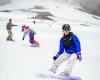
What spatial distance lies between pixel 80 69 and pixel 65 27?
3.53 m

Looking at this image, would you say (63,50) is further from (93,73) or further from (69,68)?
(93,73)

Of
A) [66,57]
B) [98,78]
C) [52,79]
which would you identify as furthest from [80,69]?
[52,79]

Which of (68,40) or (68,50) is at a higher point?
(68,40)

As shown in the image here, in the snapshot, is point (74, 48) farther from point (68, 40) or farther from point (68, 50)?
point (68, 40)

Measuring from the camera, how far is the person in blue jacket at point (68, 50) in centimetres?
903

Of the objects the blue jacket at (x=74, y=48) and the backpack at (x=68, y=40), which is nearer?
the blue jacket at (x=74, y=48)

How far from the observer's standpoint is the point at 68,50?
30.6ft

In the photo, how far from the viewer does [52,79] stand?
27.4 feet

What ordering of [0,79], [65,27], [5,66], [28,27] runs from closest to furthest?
[0,79] < [65,27] < [5,66] < [28,27]

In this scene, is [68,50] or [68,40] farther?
[68,50]

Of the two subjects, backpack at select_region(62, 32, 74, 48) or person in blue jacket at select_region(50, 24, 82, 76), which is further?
backpack at select_region(62, 32, 74, 48)

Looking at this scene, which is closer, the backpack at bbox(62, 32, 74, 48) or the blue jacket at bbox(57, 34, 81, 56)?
the blue jacket at bbox(57, 34, 81, 56)

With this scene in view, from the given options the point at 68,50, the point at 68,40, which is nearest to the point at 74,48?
the point at 68,50

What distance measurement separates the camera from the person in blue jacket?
903 centimetres
